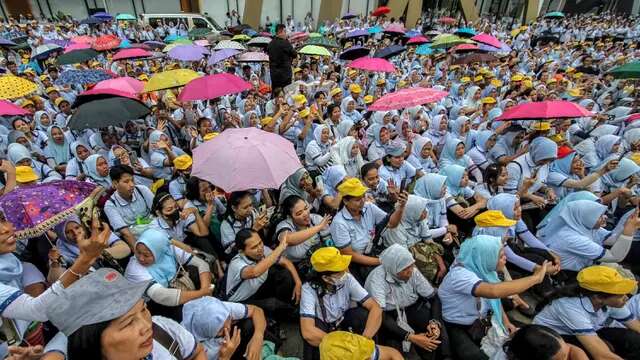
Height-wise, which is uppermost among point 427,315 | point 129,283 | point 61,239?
point 129,283

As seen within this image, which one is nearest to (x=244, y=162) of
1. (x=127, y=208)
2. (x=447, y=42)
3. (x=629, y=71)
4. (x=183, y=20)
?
(x=127, y=208)

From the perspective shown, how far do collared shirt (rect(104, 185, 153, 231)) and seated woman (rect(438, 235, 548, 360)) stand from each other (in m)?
3.65

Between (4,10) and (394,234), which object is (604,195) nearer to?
(394,234)

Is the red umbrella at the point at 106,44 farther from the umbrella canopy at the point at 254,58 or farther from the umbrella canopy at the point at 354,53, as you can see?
the umbrella canopy at the point at 354,53

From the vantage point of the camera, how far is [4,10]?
22.7 metres

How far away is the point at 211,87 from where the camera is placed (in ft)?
18.6

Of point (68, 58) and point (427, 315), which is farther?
point (68, 58)

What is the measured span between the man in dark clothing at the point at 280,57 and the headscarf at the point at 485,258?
22.5 ft

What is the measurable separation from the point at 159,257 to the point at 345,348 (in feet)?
6.35

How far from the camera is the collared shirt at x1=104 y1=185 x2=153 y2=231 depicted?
394cm

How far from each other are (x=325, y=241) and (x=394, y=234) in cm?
84

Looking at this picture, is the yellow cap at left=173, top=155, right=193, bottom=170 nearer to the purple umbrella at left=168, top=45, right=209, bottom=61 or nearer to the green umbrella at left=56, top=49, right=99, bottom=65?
the purple umbrella at left=168, top=45, right=209, bottom=61

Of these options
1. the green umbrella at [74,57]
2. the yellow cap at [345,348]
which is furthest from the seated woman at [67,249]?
the green umbrella at [74,57]

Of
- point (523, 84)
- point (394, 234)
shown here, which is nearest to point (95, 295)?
point (394, 234)
